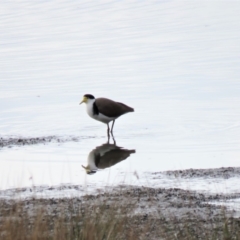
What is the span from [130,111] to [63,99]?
211 centimetres

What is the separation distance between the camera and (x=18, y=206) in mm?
7039

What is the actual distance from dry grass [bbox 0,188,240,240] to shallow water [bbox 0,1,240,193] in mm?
488

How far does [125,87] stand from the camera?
57.6 feet

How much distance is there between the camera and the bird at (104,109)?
14383 millimetres

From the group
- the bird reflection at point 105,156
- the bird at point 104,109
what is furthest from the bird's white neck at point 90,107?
the bird reflection at point 105,156

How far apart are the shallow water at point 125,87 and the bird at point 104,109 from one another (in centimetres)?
26

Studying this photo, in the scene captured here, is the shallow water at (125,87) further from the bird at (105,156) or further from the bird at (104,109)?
the bird at (104,109)

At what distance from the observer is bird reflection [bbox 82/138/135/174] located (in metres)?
11.9

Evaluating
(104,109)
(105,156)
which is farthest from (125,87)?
(105,156)

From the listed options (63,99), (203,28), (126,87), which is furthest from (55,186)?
(203,28)

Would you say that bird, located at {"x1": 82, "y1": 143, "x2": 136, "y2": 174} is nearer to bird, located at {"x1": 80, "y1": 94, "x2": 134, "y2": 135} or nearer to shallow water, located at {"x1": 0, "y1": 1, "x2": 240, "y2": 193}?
shallow water, located at {"x1": 0, "y1": 1, "x2": 240, "y2": 193}

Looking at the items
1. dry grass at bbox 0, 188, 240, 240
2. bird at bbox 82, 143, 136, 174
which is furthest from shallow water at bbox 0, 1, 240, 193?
dry grass at bbox 0, 188, 240, 240

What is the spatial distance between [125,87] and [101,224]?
10594mm

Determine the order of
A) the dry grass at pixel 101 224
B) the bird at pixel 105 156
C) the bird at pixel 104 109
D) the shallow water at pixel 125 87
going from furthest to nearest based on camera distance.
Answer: the bird at pixel 104 109 < the shallow water at pixel 125 87 < the bird at pixel 105 156 < the dry grass at pixel 101 224
